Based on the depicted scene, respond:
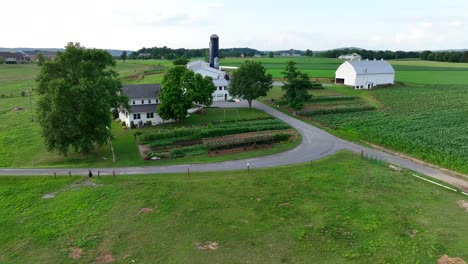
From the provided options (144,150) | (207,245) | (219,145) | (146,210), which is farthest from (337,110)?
(207,245)

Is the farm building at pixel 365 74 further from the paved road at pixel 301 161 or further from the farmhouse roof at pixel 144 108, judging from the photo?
the farmhouse roof at pixel 144 108

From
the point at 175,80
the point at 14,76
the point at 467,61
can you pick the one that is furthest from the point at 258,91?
the point at 467,61

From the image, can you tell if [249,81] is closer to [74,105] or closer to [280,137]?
[280,137]

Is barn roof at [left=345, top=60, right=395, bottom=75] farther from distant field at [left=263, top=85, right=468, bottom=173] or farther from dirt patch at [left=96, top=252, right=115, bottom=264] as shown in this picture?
dirt patch at [left=96, top=252, right=115, bottom=264]

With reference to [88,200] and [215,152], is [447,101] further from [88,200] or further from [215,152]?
[88,200]

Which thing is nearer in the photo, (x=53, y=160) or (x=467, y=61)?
(x=53, y=160)

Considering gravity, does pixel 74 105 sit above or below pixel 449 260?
above
